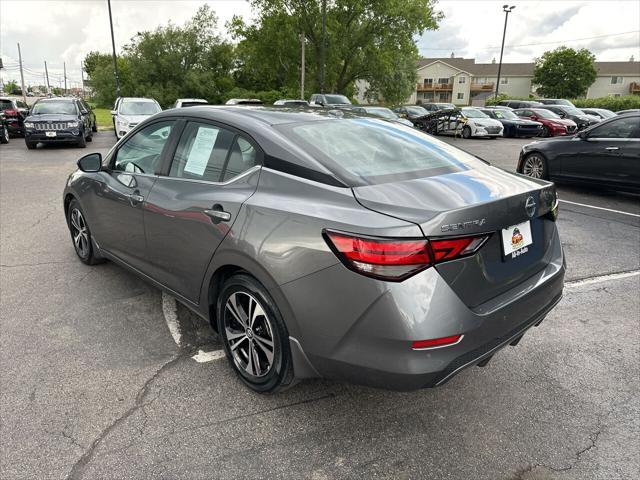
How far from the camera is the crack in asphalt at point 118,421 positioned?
7.20 feet

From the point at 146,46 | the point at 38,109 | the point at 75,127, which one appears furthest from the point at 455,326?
the point at 146,46

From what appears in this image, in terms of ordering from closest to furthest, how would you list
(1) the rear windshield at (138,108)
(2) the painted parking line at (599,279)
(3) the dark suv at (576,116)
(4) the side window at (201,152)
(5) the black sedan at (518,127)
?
(4) the side window at (201,152), (2) the painted parking line at (599,279), (1) the rear windshield at (138,108), (5) the black sedan at (518,127), (3) the dark suv at (576,116)

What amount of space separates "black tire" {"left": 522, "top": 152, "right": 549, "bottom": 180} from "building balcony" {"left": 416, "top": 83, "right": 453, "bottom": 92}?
77.2 m

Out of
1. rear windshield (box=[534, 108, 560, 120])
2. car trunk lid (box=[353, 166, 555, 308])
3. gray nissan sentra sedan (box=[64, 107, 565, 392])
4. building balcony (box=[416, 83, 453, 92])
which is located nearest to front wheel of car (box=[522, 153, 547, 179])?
gray nissan sentra sedan (box=[64, 107, 565, 392])

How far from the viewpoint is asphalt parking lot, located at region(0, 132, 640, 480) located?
2262 mm

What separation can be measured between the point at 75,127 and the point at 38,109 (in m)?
1.79

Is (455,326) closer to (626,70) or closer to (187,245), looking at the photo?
(187,245)

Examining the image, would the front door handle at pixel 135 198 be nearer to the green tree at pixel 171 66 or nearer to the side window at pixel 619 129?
the side window at pixel 619 129

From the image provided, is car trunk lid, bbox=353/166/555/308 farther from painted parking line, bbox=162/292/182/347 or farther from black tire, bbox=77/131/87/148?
black tire, bbox=77/131/87/148

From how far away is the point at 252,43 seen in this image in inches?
1607

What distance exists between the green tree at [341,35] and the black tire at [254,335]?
37.1 meters

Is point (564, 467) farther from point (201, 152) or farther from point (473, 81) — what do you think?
point (473, 81)

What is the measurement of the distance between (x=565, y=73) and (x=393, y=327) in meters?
75.3

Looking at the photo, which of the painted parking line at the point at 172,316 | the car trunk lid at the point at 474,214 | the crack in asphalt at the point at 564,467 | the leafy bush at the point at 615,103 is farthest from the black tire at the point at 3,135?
the leafy bush at the point at 615,103
